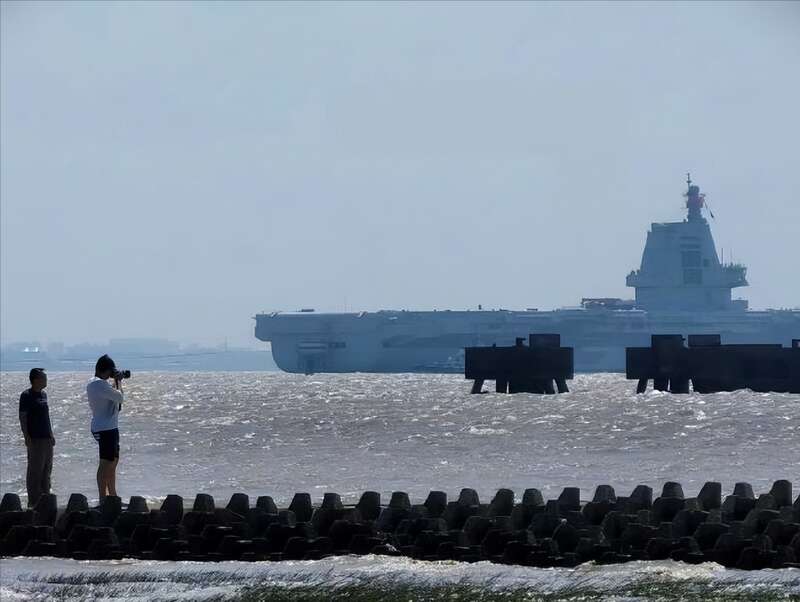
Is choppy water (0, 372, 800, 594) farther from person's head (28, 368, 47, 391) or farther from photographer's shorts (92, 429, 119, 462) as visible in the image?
person's head (28, 368, 47, 391)

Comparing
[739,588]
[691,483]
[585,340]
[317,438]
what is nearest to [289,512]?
[739,588]

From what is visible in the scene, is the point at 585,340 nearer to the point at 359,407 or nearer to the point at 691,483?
the point at 359,407

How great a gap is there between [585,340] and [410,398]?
3753 cm

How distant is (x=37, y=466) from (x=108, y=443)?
0.93m

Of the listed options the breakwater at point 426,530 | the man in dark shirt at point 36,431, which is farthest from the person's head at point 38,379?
the breakwater at point 426,530

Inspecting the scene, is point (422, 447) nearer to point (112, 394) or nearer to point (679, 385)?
point (112, 394)

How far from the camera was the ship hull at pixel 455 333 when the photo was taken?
316 ft

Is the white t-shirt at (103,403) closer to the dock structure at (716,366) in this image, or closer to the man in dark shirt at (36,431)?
the man in dark shirt at (36,431)

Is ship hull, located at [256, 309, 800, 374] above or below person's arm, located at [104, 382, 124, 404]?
above

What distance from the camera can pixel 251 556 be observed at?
1115cm

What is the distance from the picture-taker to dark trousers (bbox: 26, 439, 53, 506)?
12758 millimetres

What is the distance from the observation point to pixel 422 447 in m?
32.5

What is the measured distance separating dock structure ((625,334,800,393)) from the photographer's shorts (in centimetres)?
4045

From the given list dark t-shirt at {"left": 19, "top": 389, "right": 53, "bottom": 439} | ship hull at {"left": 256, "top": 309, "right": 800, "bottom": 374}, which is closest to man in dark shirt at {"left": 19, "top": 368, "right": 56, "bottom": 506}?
dark t-shirt at {"left": 19, "top": 389, "right": 53, "bottom": 439}
